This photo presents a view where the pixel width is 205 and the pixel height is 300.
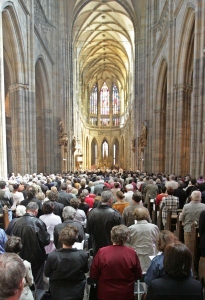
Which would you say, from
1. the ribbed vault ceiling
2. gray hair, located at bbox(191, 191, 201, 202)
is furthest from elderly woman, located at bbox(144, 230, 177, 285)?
the ribbed vault ceiling

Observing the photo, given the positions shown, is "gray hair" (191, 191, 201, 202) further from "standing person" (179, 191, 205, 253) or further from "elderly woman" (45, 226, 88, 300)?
"elderly woman" (45, 226, 88, 300)

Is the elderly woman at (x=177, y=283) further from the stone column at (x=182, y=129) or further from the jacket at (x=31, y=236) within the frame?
the stone column at (x=182, y=129)

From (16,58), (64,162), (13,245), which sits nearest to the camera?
(13,245)

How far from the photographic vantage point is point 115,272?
9.63 feet

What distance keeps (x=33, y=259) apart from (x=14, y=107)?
44.1 feet

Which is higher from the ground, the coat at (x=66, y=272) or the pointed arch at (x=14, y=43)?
the pointed arch at (x=14, y=43)

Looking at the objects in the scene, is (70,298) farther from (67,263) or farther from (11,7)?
(11,7)

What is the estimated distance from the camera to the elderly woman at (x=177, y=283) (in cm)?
211

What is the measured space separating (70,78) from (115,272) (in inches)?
1183

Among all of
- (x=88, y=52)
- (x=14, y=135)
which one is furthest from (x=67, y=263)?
(x=88, y=52)

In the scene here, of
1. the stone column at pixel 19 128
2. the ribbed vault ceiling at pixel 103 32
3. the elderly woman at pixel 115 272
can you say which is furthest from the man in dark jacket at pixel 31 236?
the ribbed vault ceiling at pixel 103 32

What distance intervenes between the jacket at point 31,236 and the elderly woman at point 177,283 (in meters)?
2.23

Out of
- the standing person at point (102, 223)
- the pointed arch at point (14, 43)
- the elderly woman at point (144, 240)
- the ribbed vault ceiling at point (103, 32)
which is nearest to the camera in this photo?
the elderly woman at point (144, 240)

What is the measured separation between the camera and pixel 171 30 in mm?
17172
